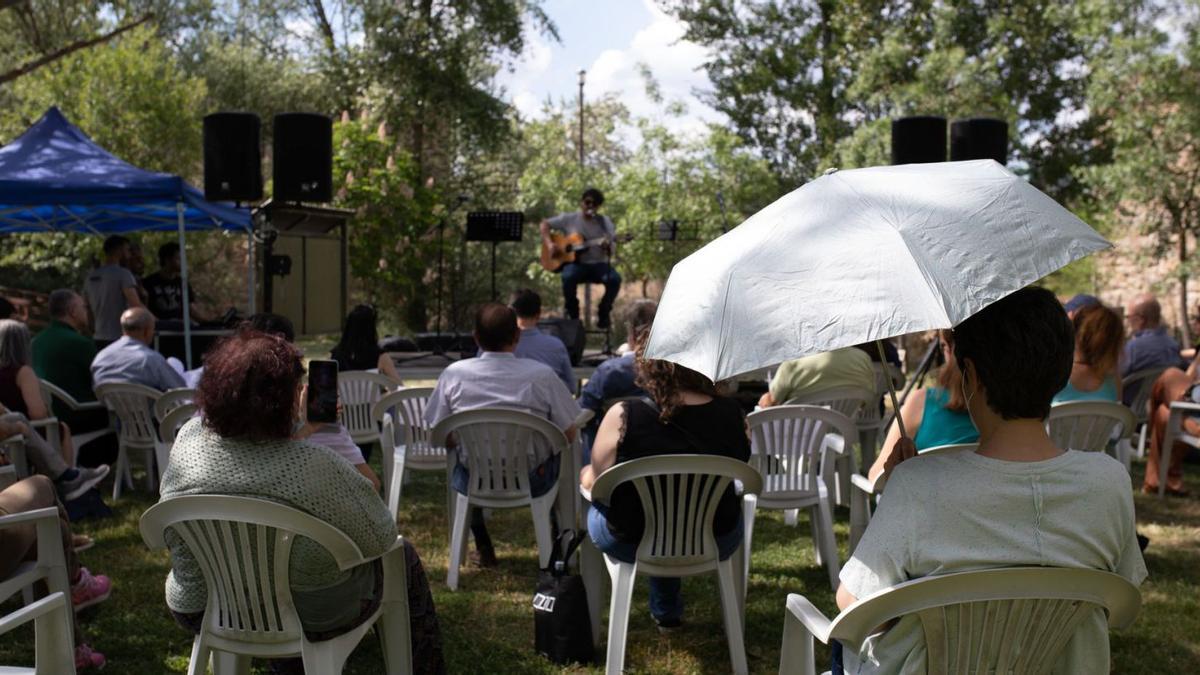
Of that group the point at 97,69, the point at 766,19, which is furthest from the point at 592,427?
the point at 766,19

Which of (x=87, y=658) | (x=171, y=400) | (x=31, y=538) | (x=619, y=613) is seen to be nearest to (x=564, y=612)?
(x=619, y=613)

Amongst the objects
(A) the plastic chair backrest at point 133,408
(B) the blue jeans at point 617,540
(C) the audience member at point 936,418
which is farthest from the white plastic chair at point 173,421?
(C) the audience member at point 936,418

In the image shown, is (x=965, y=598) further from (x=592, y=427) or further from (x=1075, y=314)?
(x=1075, y=314)

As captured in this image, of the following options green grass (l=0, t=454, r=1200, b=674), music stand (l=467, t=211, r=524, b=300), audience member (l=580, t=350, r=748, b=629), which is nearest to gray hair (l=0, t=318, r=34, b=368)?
green grass (l=0, t=454, r=1200, b=674)

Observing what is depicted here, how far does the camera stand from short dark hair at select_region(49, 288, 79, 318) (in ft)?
19.7

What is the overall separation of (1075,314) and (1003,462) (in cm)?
360

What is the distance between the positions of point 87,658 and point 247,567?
1267 millimetres

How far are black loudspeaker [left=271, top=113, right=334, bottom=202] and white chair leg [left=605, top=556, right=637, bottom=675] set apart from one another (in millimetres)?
6917

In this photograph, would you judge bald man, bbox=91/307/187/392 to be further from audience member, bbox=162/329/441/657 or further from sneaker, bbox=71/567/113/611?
audience member, bbox=162/329/441/657

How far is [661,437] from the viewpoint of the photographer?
329cm

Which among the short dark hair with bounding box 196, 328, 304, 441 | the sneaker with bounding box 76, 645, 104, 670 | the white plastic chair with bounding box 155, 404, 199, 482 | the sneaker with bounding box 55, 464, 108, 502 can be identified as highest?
the short dark hair with bounding box 196, 328, 304, 441

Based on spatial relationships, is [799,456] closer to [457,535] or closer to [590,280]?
[457,535]

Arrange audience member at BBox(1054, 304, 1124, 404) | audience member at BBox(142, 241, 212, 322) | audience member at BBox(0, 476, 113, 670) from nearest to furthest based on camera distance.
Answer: audience member at BBox(0, 476, 113, 670)
audience member at BBox(1054, 304, 1124, 404)
audience member at BBox(142, 241, 212, 322)

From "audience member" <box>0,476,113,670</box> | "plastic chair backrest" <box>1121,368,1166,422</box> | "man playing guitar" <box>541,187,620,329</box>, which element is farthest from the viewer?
"man playing guitar" <box>541,187,620,329</box>
